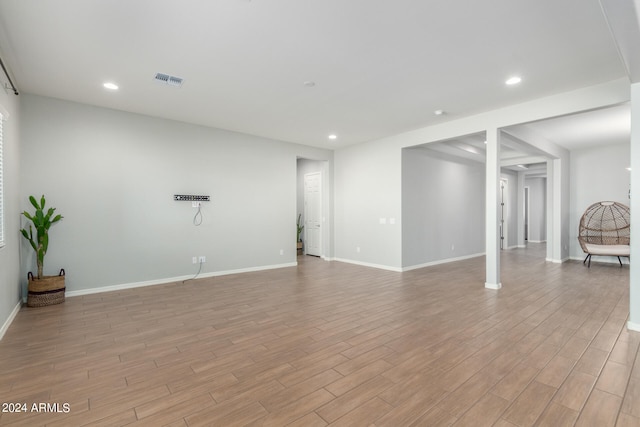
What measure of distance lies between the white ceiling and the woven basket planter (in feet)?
8.25

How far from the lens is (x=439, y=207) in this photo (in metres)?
7.27

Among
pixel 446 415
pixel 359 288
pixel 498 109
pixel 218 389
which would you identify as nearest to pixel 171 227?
pixel 359 288

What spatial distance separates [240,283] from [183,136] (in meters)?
2.83

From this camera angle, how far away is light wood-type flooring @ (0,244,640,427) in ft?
6.15

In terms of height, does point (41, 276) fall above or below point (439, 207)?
below

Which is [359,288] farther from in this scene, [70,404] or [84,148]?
[84,148]

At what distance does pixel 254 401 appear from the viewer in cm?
198

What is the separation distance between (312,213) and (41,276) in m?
5.80

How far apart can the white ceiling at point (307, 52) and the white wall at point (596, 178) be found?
515 centimetres

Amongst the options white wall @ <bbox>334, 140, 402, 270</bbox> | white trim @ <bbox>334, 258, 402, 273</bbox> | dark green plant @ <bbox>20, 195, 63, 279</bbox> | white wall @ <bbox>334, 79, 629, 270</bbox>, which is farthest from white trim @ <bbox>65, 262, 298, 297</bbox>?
white wall @ <bbox>334, 79, 629, 270</bbox>

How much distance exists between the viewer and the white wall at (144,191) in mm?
4348

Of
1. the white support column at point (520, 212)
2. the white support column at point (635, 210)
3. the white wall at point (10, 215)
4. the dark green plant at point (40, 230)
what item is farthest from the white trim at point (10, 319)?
the white support column at point (520, 212)

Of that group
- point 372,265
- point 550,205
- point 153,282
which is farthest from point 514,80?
point 153,282

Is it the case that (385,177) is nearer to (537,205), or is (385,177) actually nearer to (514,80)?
(514,80)
